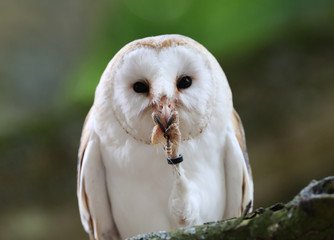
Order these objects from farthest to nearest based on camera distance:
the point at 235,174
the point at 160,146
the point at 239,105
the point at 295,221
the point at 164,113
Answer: the point at 239,105 < the point at 235,174 < the point at 160,146 < the point at 164,113 < the point at 295,221

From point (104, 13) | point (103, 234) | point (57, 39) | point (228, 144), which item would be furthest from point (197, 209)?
point (57, 39)

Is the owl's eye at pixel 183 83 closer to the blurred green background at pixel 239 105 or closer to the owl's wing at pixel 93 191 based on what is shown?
the owl's wing at pixel 93 191

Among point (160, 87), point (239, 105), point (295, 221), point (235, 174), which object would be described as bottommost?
point (295, 221)

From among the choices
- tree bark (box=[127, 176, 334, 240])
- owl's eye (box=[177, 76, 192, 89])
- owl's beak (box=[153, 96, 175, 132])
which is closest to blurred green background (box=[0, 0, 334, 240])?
owl's eye (box=[177, 76, 192, 89])

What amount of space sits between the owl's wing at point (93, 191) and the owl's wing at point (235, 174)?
0.37m

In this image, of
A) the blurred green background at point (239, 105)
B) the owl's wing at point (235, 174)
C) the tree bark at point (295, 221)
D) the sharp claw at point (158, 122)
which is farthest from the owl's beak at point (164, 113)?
the blurred green background at point (239, 105)

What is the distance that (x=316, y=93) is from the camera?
258 cm

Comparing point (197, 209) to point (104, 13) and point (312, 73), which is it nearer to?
point (312, 73)

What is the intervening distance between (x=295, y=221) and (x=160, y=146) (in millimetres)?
655

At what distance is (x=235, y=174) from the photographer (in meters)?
1.39

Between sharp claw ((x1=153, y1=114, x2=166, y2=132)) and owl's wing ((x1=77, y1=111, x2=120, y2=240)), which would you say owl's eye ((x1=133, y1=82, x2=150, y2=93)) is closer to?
sharp claw ((x1=153, y1=114, x2=166, y2=132))

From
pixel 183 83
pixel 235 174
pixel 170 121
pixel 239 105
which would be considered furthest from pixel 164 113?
pixel 239 105

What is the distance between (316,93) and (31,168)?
1657 millimetres

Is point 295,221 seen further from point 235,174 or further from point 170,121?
point 235,174
